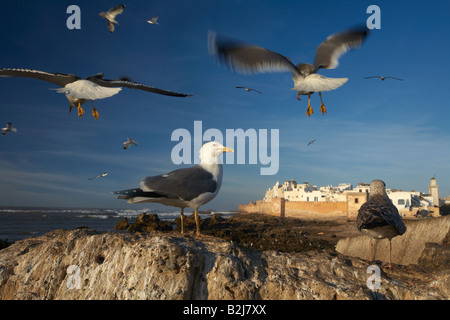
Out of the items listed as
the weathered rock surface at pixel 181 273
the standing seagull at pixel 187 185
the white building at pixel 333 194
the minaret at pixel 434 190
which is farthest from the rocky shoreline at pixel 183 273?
the minaret at pixel 434 190

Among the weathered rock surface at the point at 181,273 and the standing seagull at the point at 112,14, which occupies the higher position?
the standing seagull at the point at 112,14

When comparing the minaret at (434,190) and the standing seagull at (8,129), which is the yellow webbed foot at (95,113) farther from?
the minaret at (434,190)

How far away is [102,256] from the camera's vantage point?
4.26m

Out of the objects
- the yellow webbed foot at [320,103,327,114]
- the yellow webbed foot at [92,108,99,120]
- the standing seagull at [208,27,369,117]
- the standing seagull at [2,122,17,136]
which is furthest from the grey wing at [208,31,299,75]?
the standing seagull at [2,122,17,136]

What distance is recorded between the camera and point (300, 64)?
30.5ft

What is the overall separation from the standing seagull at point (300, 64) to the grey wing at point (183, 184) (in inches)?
136

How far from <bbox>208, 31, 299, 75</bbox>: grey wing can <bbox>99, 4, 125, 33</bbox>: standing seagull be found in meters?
4.25

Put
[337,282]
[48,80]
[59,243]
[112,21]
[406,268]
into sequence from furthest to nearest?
[112,21], [48,80], [406,268], [59,243], [337,282]

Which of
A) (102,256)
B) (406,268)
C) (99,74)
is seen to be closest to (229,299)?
(102,256)

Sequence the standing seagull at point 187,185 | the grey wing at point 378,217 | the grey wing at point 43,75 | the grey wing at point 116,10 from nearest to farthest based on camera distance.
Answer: the standing seagull at point 187,185 < the grey wing at point 378,217 < the grey wing at point 43,75 < the grey wing at point 116,10

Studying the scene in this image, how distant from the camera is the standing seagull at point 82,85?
719 centimetres

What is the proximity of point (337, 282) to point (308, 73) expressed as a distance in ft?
21.2

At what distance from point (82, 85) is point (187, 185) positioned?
4.07 m
